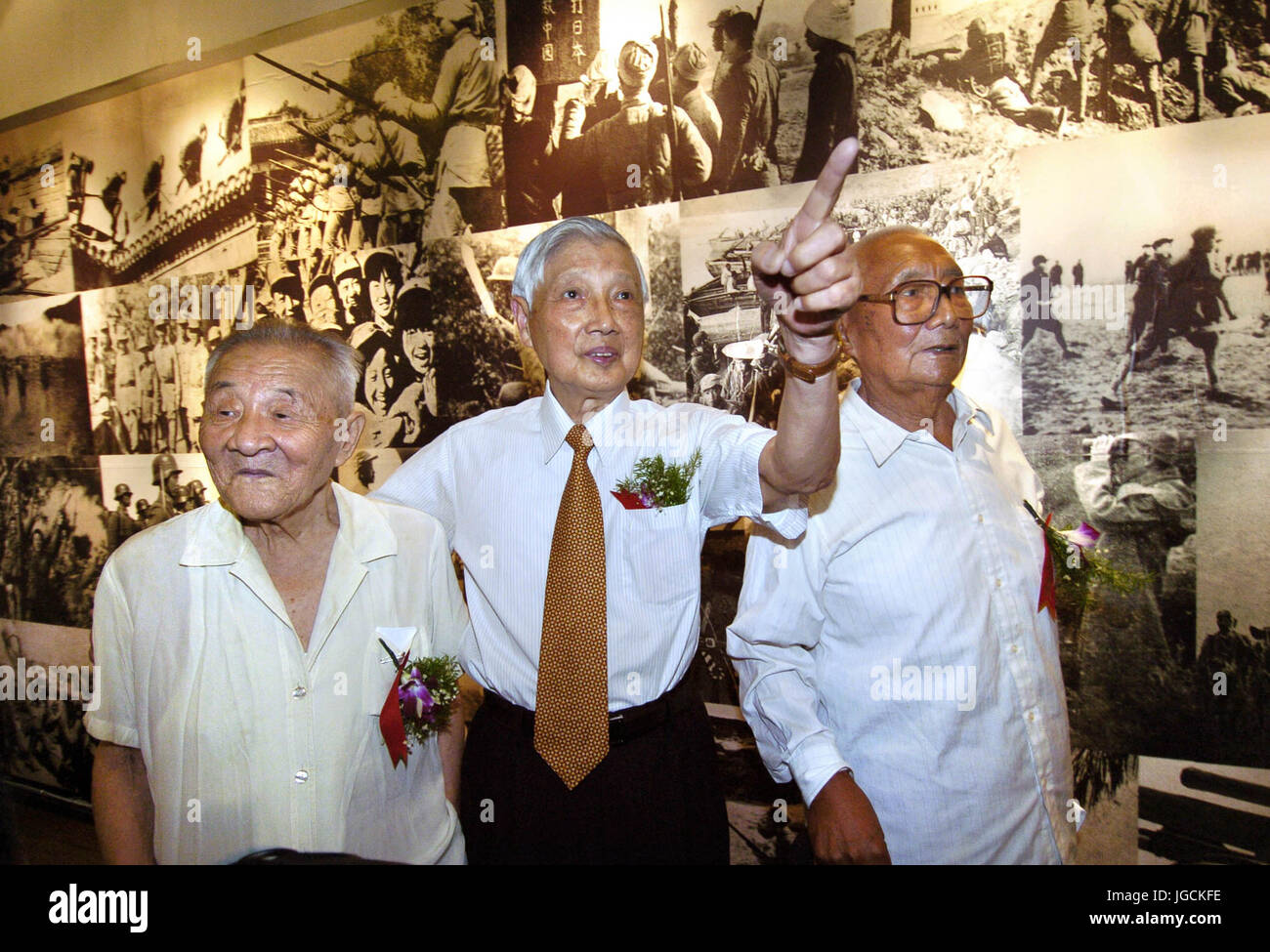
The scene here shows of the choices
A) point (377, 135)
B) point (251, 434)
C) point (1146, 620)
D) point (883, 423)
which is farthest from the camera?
point (377, 135)

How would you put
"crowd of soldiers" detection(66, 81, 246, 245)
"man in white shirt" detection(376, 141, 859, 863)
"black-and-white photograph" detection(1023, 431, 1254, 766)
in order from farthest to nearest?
"crowd of soldiers" detection(66, 81, 246, 245) < "black-and-white photograph" detection(1023, 431, 1254, 766) < "man in white shirt" detection(376, 141, 859, 863)

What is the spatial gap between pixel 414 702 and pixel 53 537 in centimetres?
333

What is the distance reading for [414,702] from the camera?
176 centimetres

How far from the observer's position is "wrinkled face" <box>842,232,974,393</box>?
1906mm

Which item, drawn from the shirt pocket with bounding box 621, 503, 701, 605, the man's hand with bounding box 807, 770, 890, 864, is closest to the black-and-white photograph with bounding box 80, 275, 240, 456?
the shirt pocket with bounding box 621, 503, 701, 605

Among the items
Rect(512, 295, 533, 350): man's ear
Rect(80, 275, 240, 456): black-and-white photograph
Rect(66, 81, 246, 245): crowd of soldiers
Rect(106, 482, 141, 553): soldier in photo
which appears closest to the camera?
Rect(512, 295, 533, 350): man's ear

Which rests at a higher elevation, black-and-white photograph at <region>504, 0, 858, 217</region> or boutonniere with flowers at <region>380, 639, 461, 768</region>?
black-and-white photograph at <region>504, 0, 858, 217</region>

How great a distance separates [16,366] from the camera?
3834 millimetres

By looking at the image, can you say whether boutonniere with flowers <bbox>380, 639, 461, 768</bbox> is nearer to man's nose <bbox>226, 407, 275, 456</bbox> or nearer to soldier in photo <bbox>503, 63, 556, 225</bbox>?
man's nose <bbox>226, 407, 275, 456</bbox>

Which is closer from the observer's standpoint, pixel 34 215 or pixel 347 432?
pixel 347 432

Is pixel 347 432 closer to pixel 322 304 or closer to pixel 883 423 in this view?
pixel 883 423

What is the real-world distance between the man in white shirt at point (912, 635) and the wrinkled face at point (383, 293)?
2200 millimetres

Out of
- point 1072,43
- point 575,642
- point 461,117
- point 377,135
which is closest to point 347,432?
point 575,642
